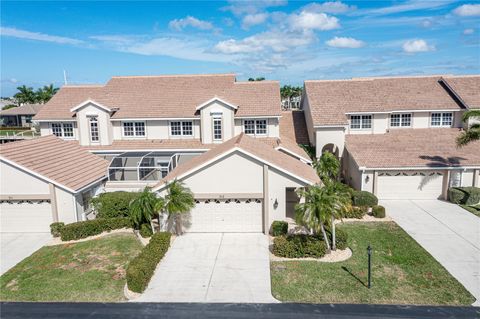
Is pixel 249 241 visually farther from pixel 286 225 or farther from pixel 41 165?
pixel 41 165

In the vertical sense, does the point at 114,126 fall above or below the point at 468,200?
above

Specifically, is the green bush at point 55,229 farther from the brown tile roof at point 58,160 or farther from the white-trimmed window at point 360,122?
the white-trimmed window at point 360,122

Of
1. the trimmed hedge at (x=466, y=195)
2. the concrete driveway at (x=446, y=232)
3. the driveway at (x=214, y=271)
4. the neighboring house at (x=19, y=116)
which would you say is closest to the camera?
the driveway at (x=214, y=271)

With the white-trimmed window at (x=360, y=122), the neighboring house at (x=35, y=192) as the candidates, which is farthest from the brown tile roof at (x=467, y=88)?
the neighboring house at (x=35, y=192)

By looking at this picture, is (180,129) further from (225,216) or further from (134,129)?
(225,216)

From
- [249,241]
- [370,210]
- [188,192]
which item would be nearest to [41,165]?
[188,192]

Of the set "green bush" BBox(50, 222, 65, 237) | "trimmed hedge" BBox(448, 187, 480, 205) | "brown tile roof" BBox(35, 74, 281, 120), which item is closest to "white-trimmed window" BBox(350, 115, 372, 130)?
"brown tile roof" BBox(35, 74, 281, 120)
